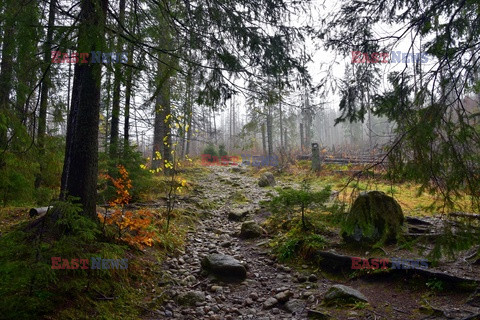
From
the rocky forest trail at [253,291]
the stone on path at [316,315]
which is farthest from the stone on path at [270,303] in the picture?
the stone on path at [316,315]

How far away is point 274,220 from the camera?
22.1ft

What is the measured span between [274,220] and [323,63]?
13.2 feet

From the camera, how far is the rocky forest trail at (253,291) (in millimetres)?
3348

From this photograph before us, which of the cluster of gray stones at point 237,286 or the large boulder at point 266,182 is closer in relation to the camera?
the cluster of gray stones at point 237,286

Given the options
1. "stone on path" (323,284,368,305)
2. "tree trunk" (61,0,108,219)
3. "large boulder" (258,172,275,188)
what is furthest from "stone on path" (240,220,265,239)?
"large boulder" (258,172,275,188)

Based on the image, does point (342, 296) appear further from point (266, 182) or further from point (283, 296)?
point (266, 182)

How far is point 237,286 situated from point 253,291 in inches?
11.4

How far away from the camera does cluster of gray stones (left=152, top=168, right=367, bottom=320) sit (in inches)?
137

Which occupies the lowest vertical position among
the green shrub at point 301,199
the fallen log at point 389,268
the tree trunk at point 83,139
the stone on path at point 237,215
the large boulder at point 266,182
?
the fallen log at point 389,268

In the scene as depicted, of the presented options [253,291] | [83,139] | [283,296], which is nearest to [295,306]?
[283,296]

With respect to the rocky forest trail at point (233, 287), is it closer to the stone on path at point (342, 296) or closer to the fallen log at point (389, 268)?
the stone on path at point (342, 296)

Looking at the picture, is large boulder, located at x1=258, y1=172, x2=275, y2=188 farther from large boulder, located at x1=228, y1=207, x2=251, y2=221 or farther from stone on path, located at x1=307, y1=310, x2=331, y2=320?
stone on path, located at x1=307, y1=310, x2=331, y2=320

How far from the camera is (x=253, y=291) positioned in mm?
4066

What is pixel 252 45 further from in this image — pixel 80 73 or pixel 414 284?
pixel 414 284
